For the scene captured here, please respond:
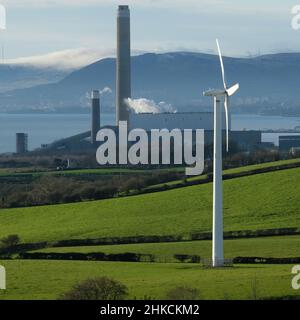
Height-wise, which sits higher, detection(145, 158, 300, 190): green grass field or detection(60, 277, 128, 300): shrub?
detection(145, 158, 300, 190): green grass field

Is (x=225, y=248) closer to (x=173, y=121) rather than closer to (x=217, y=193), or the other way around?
(x=217, y=193)

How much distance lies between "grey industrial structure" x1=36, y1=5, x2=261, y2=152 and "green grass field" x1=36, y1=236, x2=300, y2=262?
63753 mm

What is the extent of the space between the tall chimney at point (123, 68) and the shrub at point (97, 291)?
87.6m

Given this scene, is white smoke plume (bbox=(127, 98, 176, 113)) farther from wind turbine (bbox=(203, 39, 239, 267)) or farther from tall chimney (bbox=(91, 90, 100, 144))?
wind turbine (bbox=(203, 39, 239, 267))

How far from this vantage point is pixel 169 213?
144 feet

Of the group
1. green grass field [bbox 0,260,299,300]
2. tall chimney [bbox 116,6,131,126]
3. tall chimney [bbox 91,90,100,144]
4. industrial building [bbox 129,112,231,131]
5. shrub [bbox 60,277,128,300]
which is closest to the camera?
shrub [bbox 60,277,128,300]

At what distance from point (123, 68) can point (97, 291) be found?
298ft

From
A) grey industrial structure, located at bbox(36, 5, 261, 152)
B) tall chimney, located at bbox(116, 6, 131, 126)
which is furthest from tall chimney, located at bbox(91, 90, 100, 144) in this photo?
tall chimney, located at bbox(116, 6, 131, 126)

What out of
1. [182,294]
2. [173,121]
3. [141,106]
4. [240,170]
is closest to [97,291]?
[182,294]

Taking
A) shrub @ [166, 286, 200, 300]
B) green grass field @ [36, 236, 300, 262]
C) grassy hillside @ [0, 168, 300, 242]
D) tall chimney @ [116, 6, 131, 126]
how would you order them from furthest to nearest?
1. tall chimney @ [116, 6, 131, 126]
2. grassy hillside @ [0, 168, 300, 242]
3. green grass field @ [36, 236, 300, 262]
4. shrub @ [166, 286, 200, 300]

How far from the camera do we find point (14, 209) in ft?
157

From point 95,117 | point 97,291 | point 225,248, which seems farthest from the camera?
point 95,117

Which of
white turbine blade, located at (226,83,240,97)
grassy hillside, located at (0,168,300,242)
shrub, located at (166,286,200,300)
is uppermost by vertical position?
white turbine blade, located at (226,83,240,97)

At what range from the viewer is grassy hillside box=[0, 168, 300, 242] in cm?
4053
